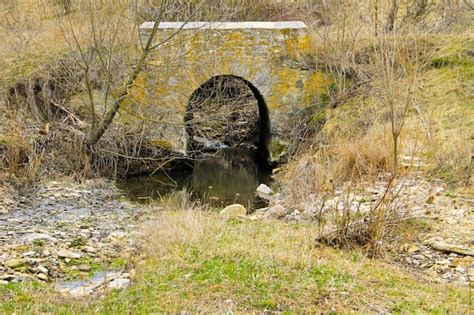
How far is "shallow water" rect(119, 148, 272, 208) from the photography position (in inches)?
438

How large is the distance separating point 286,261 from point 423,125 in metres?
5.72

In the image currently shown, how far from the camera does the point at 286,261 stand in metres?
4.97

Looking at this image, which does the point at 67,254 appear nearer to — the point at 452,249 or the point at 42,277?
the point at 42,277

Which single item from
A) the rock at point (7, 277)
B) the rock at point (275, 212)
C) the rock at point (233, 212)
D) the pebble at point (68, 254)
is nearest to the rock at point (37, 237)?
the pebble at point (68, 254)

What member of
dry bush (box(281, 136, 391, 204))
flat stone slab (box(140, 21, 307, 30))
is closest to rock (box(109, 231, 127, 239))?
dry bush (box(281, 136, 391, 204))

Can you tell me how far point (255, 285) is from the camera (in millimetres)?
4531

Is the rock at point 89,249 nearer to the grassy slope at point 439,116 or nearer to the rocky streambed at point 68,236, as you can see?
the rocky streambed at point 68,236

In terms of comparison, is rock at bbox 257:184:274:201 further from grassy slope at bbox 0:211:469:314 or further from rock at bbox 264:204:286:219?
grassy slope at bbox 0:211:469:314

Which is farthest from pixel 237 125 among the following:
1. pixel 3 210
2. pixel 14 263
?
pixel 14 263

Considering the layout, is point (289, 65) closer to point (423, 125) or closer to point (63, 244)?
point (423, 125)

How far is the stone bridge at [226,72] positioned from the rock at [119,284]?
7478 millimetres

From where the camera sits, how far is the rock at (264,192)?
11.0 m

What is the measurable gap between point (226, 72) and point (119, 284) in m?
8.55

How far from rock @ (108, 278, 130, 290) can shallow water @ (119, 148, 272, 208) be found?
5112mm
